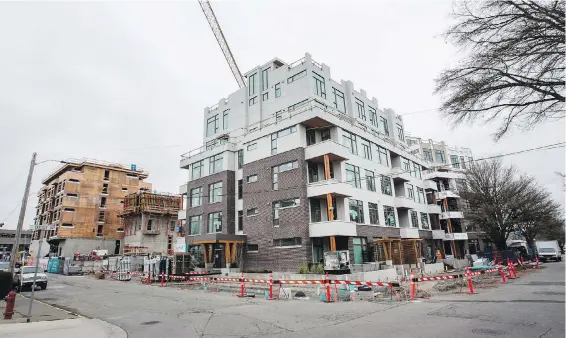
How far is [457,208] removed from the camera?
4800cm

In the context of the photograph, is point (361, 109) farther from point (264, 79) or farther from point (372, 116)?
point (264, 79)

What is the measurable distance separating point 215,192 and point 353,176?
15629 millimetres

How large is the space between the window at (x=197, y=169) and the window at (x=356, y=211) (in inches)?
766

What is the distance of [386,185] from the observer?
35.8 m

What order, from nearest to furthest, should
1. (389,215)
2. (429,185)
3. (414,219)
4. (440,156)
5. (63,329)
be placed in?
(63,329) < (389,215) < (414,219) < (429,185) < (440,156)

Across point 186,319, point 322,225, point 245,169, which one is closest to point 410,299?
point 186,319

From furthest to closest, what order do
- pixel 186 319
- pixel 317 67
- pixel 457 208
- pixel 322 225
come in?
pixel 457 208 < pixel 317 67 < pixel 322 225 < pixel 186 319

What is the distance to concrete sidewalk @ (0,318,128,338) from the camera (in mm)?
8852

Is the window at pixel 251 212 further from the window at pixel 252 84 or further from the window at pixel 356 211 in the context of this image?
the window at pixel 252 84

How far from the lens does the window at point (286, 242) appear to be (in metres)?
27.0

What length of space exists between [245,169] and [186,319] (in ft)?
75.5

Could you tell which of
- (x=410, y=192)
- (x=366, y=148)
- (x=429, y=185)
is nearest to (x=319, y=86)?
(x=366, y=148)

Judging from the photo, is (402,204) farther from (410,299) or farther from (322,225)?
(410,299)

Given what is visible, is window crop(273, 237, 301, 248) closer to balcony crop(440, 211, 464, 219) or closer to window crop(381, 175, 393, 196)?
window crop(381, 175, 393, 196)
